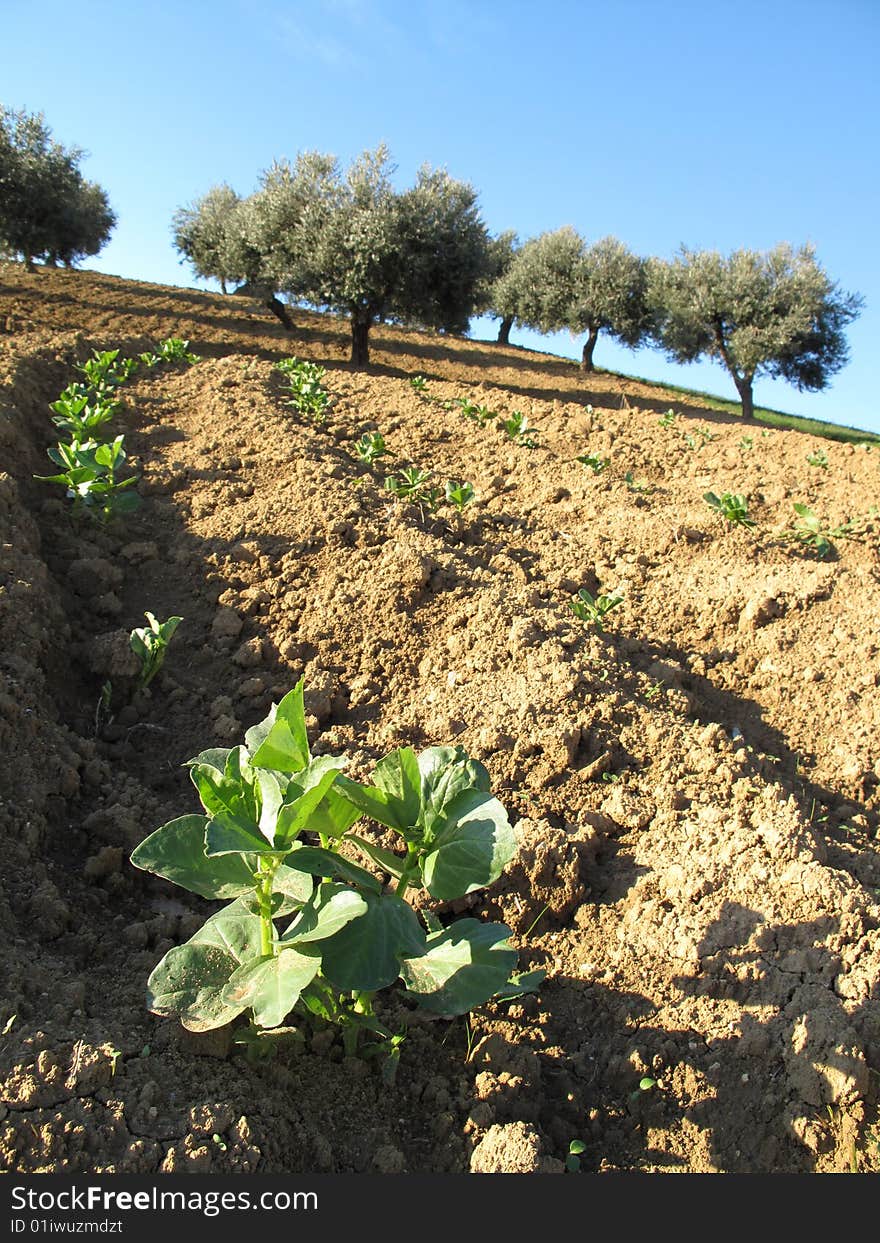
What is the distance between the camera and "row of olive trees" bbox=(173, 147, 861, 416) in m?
17.5

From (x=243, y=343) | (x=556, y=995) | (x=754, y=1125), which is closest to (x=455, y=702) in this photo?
(x=556, y=995)

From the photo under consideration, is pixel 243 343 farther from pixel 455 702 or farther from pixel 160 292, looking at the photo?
pixel 455 702

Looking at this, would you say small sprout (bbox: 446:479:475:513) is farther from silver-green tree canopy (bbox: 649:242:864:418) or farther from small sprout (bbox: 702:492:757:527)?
silver-green tree canopy (bbox: 649:242:864:418)

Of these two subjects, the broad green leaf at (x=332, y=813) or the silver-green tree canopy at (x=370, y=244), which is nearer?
the broad green leaf at (x=332, y=813)

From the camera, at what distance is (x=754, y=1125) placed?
2.44 meters

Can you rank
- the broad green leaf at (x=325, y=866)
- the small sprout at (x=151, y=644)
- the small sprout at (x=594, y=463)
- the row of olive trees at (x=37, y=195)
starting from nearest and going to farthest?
the broad green leaf at (x=325, y=866), the small sprout at (x=151, y=644), the small sprout at (x=594, y=463), the row of olive trees at (x=37, y=195)

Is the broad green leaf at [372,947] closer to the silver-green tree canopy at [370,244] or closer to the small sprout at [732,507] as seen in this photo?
the small sprout at [732,507]

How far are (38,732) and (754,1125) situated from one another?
307cm

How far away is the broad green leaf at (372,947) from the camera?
216cm

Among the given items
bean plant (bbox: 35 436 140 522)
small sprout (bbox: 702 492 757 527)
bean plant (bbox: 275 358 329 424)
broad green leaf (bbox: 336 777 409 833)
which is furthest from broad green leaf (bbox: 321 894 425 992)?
bean plant (bbox: 275 358 329 424)

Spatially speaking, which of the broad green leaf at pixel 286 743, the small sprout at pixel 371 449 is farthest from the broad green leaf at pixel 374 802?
the small sprout at pixel 371 449

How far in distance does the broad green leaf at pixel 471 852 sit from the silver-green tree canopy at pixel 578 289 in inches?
1011

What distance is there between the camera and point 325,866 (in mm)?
2285

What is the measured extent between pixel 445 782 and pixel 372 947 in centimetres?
50
